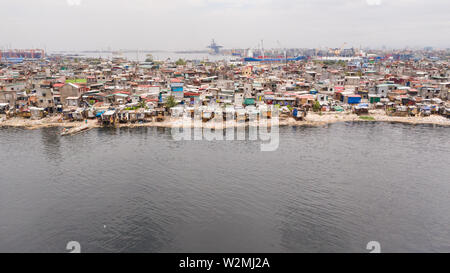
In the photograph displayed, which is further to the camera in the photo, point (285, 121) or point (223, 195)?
point (285, 121)

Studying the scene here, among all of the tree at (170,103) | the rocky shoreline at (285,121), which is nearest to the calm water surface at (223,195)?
the rocky shoreline at (285,121)

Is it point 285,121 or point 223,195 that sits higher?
point 285,121

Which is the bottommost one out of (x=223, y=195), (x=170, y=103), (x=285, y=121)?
(x=223, y=195)

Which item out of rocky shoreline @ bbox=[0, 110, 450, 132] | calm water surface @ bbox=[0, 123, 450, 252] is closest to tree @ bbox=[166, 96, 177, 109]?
rocky shoreline @ bbox=[0, 110, 450, 132]

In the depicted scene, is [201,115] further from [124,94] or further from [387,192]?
[387,192]

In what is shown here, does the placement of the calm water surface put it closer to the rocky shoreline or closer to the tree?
the rocky shoreline

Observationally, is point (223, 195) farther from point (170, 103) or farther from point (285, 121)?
point (170, 103)

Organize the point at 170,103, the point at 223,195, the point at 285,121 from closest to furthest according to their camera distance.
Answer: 1. the point at 223,195
2. the point at 285,121
3. the point at 170,103

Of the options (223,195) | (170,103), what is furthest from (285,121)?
(223,195)
